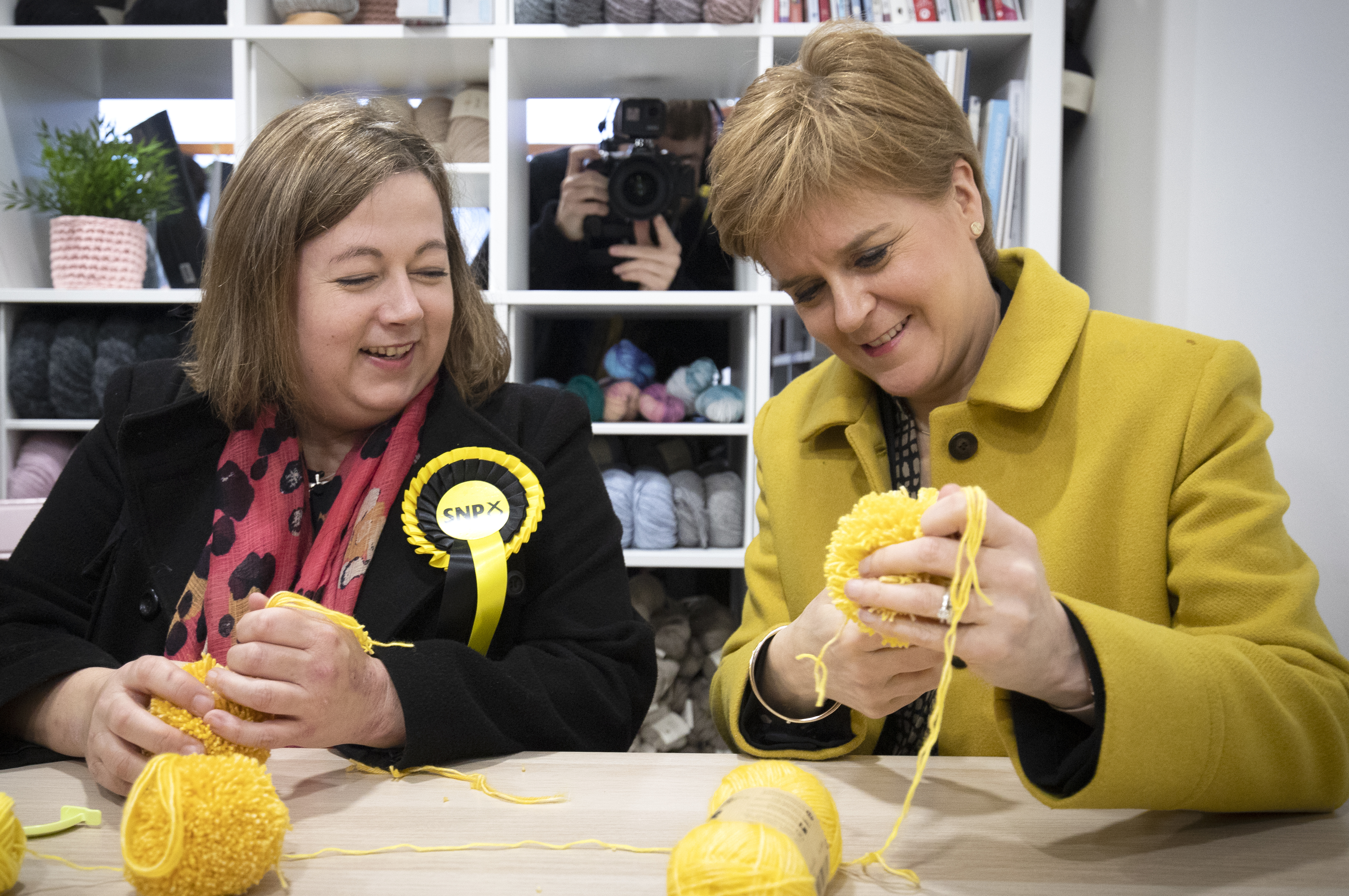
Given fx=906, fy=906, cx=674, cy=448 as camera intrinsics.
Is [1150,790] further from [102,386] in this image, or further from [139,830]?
[102,386]

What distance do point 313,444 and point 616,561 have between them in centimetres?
44

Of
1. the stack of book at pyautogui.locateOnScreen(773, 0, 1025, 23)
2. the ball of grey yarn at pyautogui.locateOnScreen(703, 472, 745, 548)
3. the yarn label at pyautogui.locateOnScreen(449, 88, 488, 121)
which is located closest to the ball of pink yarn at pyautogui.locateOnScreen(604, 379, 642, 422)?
the ball of grey yarn at pyautogui.locateOnScreen(703, 472, 745, 548)

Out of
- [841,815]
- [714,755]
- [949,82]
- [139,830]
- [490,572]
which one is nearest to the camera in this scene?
[139,830]

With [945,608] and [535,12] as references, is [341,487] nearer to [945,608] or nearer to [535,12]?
[945,608]

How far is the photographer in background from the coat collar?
1026mm

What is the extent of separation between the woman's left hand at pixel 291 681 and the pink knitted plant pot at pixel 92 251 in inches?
63.6

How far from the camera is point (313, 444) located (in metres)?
1.18

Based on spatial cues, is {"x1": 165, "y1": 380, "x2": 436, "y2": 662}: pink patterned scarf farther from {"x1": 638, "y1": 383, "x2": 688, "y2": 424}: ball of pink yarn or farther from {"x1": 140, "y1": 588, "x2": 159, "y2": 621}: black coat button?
{"x1": 638, "y1": 383, "x2": 688, "y2": 424}: ball of pink yarn

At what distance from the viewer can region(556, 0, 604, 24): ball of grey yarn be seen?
6.15ft

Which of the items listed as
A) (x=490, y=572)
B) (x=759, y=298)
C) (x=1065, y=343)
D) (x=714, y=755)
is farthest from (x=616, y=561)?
(x=759, y=298)

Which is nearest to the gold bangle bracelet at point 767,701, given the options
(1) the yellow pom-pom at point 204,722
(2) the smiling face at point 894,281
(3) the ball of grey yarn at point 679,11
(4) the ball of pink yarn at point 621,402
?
(2) the smiling face at point 894,281

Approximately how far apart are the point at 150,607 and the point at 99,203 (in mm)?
1318

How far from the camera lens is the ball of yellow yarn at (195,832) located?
0.53 meters

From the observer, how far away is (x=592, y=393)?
209 cm
